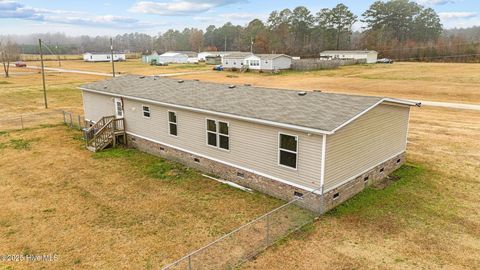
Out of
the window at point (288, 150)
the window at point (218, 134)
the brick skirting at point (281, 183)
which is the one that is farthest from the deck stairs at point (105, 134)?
the window at point (288, 150)

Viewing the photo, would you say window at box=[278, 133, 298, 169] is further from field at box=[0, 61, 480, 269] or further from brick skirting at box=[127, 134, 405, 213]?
field at box=[0, 61, 480, 269]

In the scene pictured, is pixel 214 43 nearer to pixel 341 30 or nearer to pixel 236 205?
pixel 341 30

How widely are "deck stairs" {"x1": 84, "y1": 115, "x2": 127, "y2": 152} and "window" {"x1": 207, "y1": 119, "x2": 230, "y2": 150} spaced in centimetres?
755

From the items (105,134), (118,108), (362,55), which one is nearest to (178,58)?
(362,55)

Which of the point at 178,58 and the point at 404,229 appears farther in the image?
the point at 178,58

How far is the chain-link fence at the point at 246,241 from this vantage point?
30.2 ft

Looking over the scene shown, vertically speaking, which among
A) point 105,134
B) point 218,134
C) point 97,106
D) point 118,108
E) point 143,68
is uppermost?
point 143,68

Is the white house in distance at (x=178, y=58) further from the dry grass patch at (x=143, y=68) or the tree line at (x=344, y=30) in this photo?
the tree line at (x=344, y=30)

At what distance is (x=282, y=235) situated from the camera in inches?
425

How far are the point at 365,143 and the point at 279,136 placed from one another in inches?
144

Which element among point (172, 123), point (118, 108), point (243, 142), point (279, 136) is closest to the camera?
point (279, 136)

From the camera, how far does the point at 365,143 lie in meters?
13.8

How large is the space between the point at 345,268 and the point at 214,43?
566 feet

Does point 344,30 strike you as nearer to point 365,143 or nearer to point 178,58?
point 178,58
